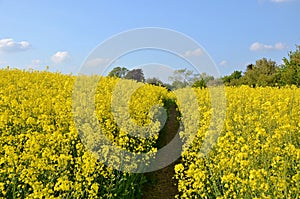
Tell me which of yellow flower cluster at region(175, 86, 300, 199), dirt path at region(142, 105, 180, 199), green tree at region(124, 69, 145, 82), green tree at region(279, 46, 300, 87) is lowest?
dirt path at region(142, 105, 180, 199)

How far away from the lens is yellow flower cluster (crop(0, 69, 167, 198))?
4668mm

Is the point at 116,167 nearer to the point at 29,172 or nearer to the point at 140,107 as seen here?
the point at 29,172

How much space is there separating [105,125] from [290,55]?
2079 cm

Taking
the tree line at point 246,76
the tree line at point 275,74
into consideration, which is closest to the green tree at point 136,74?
the tree line at point 246,76

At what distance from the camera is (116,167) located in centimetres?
598

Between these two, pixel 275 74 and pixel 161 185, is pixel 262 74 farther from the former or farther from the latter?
pixel 161 185

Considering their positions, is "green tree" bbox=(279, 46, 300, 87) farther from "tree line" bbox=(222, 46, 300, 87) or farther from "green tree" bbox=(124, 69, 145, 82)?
"green tree" bbox=(124, 69, 145, 82)

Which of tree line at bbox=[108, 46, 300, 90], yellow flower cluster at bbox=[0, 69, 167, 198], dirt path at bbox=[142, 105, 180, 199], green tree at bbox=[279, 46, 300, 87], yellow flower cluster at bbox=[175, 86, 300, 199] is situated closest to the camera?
yellow flower cluster at bbox=[175, 86, 300, 199]

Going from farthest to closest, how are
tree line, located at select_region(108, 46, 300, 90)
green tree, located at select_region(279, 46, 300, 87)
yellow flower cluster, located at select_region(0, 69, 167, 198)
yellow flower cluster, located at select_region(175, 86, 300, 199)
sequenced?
green tree, located at select_region(279, 46, 300, 87) → tree line, located at select_region(108, 46, 300, 90) → yellow flower cluster, located at select_region(0, 69, 167, 198) → yellow flower cluster, located at select_region(175, 86, 300, 199)

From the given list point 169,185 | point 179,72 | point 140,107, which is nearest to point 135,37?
point 140,107

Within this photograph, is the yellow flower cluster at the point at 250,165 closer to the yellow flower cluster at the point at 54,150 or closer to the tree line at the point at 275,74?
the yellow flower cluster at the point at 54,150

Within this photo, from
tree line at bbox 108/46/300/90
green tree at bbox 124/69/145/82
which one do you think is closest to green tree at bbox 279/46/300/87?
tree line at bbox 108/46/300/90

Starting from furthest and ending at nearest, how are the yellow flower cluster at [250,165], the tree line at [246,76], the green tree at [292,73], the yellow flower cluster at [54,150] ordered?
the green tree at [292,73] → the tree line at [246,76] → the yellow flower cluster at [54,150] → the yellow flower cluster at [250,165]

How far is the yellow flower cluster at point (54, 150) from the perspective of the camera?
467 centimetres
